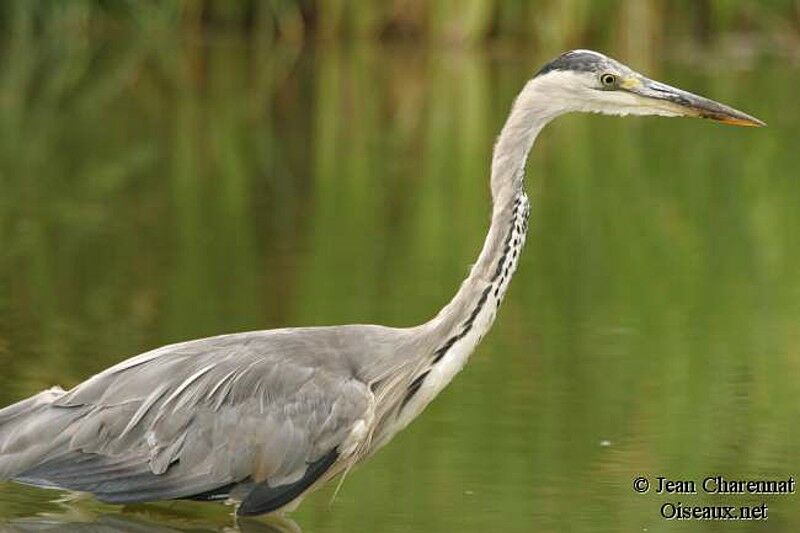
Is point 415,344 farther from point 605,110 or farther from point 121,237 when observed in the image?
point 121,237

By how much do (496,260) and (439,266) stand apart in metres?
4.47

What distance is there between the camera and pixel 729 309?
10453 mm

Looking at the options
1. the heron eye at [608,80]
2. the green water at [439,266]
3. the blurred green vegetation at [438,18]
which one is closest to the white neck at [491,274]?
the heron eye at [608,80]

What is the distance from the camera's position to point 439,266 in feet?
36.7

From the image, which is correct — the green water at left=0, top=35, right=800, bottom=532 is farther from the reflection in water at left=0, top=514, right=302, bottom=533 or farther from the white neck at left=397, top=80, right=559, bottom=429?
the white neck at left=397, top=80, right=559, bottom=429

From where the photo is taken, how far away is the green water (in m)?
7.15

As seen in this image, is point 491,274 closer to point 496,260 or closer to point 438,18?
point 496,260

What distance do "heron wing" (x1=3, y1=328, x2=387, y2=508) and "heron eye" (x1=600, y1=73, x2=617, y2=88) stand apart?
1226 mm
